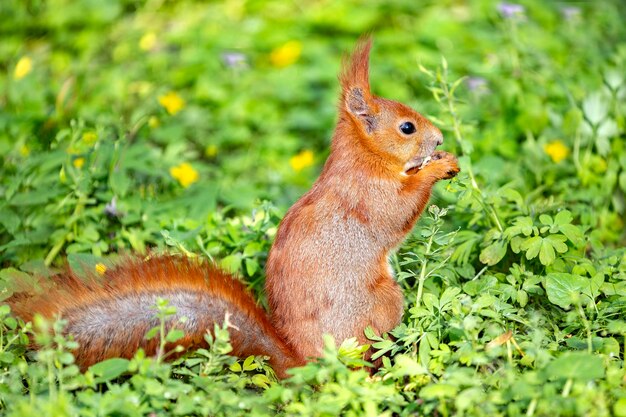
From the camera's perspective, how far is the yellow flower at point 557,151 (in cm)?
365

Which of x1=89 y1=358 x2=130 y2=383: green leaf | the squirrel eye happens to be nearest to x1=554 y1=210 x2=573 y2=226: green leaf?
the squirrel eye

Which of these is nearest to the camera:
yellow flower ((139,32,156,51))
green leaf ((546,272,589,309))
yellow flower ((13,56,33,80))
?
green leaf ((546,272,589,309))

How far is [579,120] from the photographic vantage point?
351cm

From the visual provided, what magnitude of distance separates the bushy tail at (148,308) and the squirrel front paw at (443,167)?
68 centimetres

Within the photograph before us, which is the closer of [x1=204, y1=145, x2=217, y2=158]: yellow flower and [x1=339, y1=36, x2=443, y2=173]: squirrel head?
[x1=339, y1=36, x2=443, y2=173]: squirrel head

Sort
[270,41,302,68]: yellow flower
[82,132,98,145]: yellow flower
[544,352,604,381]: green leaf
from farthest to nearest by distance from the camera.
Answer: [270,41,302,68]: yellow flower < [82,132,98,145]: yellow flower < [544,352,604,381]: green leaf

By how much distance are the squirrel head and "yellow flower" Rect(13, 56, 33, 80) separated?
273 centimetres

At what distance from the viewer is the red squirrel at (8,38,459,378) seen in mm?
2227

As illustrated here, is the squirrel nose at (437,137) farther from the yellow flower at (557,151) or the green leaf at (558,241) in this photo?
the yellow flower at (557,151)

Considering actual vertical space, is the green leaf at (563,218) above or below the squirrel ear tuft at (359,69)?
below

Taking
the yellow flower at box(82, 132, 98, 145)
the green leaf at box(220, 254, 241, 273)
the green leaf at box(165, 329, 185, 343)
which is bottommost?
the green leaf at box(220, 254, 241, 273)

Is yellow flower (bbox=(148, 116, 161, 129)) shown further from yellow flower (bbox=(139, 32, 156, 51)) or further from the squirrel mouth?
the squirrel mouth

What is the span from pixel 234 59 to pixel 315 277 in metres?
2.56

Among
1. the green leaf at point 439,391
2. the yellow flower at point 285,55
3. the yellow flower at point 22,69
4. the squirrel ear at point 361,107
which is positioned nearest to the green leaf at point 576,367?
the green leaf at point 439,391
